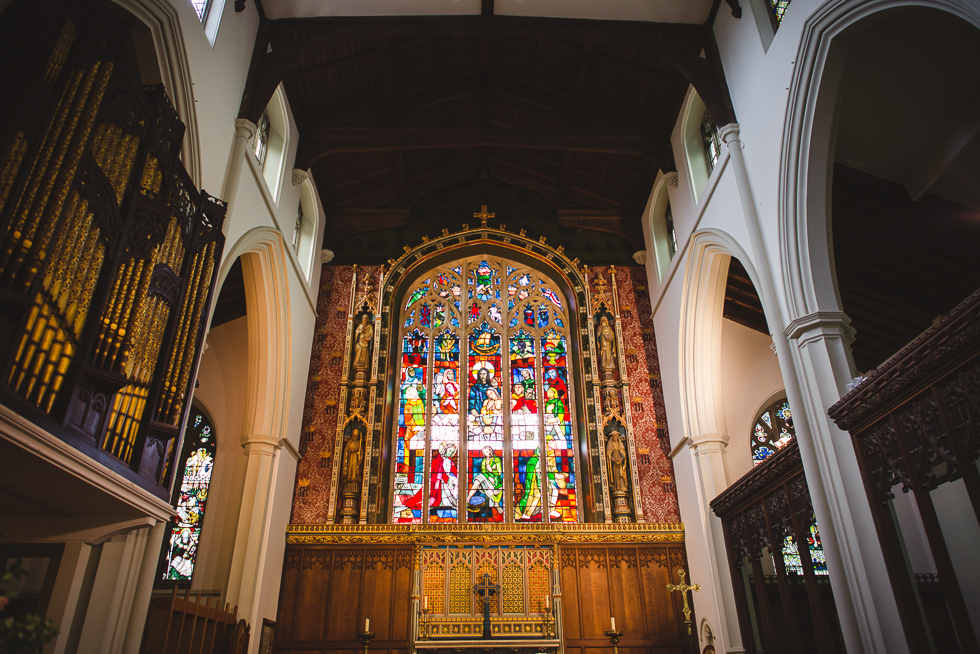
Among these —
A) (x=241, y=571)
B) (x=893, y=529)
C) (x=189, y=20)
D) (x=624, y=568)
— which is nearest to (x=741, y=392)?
(x=624, y=568)

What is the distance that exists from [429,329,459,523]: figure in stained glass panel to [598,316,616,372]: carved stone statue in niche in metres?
2.43

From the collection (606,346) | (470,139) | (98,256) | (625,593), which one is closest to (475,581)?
(625,593)

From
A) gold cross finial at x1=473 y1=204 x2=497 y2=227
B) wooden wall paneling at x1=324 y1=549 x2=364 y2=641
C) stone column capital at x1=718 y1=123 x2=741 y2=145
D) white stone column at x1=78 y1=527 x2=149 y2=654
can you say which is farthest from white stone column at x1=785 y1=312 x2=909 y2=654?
gold cross finial at x1=473 y1=204 x2=497 y2=227

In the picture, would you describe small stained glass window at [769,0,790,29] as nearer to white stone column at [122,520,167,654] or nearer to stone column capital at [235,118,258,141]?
stone column capital at [235,118,258,141]

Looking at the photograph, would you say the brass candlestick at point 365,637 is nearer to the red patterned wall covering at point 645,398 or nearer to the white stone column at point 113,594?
the white stone column at point 113,594

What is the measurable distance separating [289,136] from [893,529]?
29.1ft

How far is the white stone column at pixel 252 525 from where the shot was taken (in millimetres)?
8523

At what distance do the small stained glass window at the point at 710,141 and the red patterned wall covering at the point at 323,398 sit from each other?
5809 mm

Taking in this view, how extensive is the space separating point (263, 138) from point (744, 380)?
334 inches

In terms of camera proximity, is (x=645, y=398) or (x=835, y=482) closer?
(x=835, y=482)

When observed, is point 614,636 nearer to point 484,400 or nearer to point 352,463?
point 484,400

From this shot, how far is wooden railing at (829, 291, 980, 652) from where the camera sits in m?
4.12

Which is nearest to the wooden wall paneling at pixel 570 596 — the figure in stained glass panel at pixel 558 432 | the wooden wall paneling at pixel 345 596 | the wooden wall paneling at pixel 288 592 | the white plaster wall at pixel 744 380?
the figure in stained glass panel at pixel 558 432

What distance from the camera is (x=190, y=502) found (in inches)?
427
